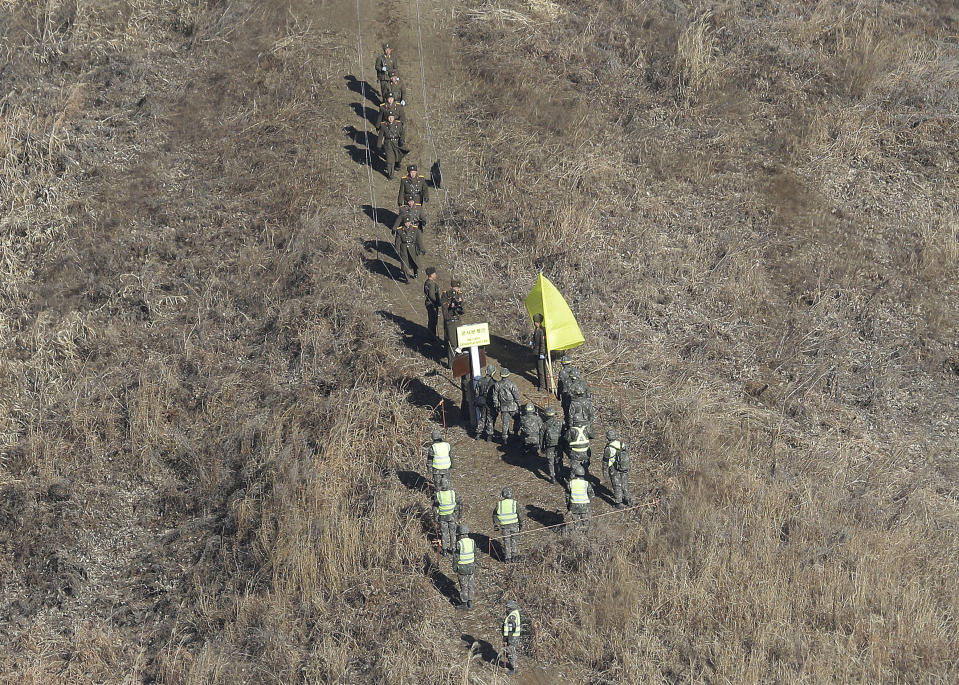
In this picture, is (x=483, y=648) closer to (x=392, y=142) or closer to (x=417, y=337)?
(x=417, y=337)

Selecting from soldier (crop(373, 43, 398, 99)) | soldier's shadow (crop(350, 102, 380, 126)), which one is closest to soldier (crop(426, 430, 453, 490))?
soldier (crop(373, 43, 398, 99))

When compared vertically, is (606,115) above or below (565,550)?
above

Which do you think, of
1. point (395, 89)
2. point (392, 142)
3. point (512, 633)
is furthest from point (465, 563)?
point (395, 89)

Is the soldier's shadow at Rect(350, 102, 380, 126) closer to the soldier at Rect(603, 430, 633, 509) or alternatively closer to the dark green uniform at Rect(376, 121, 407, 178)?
the dark green uniform at Rect(376, 121, 407, 178)

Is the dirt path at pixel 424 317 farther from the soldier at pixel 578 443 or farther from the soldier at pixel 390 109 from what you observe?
the soldier at pixel 390 109

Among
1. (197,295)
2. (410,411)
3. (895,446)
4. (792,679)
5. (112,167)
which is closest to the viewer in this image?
(792,679)

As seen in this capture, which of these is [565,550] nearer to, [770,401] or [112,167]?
[770,401]

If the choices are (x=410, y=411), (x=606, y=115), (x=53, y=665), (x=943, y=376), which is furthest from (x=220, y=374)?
(x=943, y=376)
